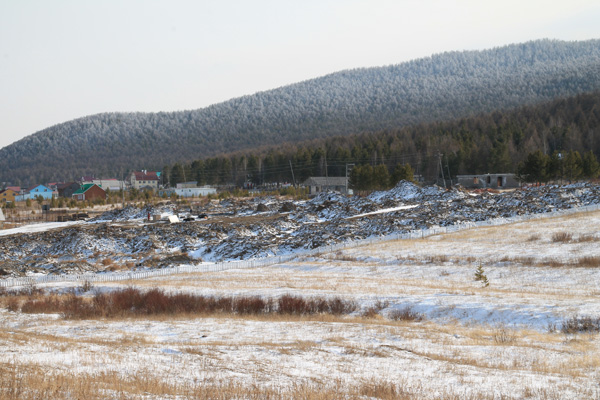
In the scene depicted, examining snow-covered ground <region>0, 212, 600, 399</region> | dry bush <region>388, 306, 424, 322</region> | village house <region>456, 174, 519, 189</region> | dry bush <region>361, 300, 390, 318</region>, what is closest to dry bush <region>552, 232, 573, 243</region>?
snow-covered ground <region>0, 212, 600, 399</region>

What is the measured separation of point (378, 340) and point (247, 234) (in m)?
41.1

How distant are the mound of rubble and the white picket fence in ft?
7.18

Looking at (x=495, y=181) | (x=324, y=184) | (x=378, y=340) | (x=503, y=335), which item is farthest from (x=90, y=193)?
(x=503, y=335)

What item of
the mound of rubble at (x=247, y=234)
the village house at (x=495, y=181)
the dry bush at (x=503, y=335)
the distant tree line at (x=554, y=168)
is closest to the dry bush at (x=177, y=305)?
the dry bush at (x=503, y=335)

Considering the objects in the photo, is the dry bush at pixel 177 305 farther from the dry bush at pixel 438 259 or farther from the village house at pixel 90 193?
the village house at pixel 90 193

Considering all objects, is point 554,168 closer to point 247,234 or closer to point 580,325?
point 247,234

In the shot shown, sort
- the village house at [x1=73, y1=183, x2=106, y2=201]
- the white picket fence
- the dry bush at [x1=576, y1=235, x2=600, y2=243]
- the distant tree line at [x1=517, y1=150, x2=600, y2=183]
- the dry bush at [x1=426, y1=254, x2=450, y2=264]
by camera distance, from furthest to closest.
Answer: the village house at [x1=73, y1=183, x2=106, y2=201], the distant tree line at [x1=517, y1=150, x2=600, y2=183], the dry bush at [x1=576, y1=235, x2=600, y2=243], the dry bush at [x1=426, y1=254, x2=450, y2=264], the white picket fence

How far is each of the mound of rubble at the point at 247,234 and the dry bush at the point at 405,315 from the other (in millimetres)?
25109

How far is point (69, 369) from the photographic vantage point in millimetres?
13008

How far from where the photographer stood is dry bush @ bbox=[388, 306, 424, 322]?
21859 mm

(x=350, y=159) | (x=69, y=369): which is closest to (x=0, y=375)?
(x=69, y=369)

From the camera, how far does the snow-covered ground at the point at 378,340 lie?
43.5 feet

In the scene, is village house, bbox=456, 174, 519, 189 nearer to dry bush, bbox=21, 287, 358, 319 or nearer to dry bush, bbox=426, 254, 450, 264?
dry bush, bbox=426, 254, 450, 264

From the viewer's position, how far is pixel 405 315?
22.1 metres
